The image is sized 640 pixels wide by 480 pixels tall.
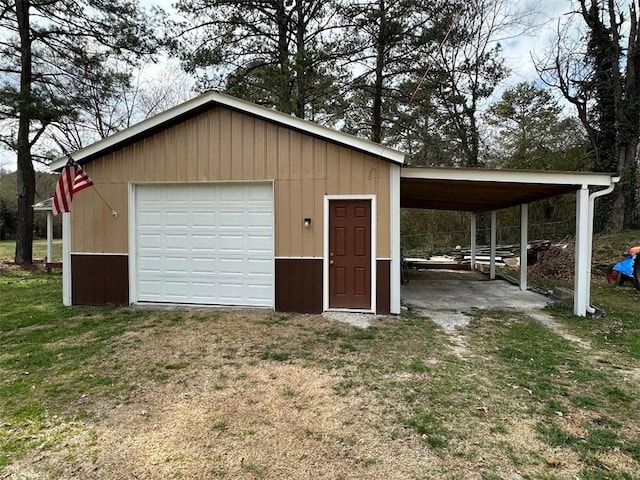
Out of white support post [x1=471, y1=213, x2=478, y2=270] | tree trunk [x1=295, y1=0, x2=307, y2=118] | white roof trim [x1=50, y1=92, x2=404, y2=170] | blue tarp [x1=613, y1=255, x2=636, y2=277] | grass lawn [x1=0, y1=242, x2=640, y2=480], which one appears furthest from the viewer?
white support post [x1=471, y1=213, x2=478, y2=270]

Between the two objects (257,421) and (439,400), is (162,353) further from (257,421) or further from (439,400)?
(439,400)

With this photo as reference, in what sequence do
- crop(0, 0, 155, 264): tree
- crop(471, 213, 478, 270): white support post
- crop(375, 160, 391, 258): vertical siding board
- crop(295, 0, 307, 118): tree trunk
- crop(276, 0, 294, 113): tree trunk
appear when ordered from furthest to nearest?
crop(471, 213, 478, 270): white support post
crop(0, 0, 155, 264): tree
crop(295, 0, 307, 118): tree trunk
crop(276, 0, 294, 113): tree trunk
crop(375, 160, 391, 258): vertical siding board

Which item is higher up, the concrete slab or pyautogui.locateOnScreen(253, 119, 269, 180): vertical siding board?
pyautogui.locateOnScreen(253, 119, 269, 180): vertical siding board

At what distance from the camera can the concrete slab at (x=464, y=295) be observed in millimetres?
6855

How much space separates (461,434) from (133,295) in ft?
18.9

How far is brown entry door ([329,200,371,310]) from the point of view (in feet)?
19.9

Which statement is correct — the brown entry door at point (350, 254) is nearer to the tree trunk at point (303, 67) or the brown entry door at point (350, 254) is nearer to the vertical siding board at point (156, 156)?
the vertical siding board at point (156, 156)

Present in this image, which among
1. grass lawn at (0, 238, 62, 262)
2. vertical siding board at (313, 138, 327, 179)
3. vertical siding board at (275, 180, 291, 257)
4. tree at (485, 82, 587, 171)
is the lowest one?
grass lawn at (0, 238, 62, 262)

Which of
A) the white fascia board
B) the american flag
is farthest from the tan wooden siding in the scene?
the white fascia board

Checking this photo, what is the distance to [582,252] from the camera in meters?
6.04

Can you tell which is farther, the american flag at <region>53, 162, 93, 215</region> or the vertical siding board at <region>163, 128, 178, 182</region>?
the vertical siding board at <region>163, 128, 178, 182</region>

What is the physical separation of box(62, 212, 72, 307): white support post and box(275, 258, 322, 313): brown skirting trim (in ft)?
11.8

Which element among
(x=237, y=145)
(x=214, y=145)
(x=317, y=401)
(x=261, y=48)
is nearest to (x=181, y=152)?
(x=214, y=145)

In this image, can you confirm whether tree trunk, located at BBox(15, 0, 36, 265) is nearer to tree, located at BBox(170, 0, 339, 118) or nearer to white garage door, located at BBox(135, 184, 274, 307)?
tree, located at BBox(170, 0, 339, 118)
